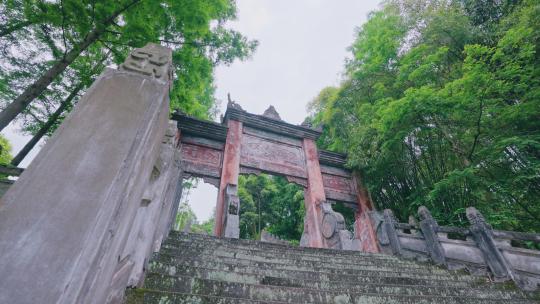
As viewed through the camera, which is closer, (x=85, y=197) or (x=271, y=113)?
(x=85, y=197)

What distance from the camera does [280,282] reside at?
2.52 m

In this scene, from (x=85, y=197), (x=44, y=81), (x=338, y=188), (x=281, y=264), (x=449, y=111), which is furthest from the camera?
(x=338, y=188)

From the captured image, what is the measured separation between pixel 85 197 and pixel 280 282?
1999 millimetres

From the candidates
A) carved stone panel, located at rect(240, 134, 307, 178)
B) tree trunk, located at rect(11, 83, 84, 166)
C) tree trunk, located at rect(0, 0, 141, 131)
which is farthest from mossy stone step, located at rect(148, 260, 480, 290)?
tree trunk, located at rect(11, 83, 84, 166)

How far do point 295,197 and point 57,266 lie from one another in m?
14.7

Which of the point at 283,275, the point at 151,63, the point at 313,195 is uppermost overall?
the point at 313,195

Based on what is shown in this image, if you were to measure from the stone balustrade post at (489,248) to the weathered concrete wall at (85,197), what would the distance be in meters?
5.57

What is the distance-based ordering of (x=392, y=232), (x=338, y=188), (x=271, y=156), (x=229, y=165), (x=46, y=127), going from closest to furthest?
1. (x=392, y=232)
2. (x=46, y=127)
3. (x=229, y=165)
4. (x=271, y=156)
5. (x=338, y=188)

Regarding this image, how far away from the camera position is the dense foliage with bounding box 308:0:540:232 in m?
6.30

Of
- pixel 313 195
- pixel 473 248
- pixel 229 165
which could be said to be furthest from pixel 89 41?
pixel 473 248

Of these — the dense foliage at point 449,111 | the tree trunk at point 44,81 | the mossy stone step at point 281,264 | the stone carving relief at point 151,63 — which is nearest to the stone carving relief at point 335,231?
the dense foliage at point 449,111

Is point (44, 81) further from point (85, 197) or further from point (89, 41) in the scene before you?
point (85, 197)

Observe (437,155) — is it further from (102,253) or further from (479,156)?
(102,253)

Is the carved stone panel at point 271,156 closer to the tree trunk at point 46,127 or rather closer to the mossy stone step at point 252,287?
the tree trunk at point 46,127
